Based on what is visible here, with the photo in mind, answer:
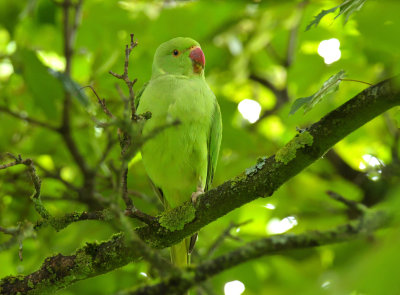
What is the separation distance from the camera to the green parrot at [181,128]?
303 cm

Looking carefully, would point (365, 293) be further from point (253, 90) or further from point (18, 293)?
point (253, 90)

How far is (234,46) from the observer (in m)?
5.14

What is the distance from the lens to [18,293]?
229 cm

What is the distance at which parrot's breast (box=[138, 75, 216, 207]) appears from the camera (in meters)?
3.02

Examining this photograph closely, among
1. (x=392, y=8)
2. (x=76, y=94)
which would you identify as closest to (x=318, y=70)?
(x=392, y=8)

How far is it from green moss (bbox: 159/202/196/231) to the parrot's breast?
2.39 ft

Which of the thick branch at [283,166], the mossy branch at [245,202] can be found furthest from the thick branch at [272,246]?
the thick branch at [283,166]

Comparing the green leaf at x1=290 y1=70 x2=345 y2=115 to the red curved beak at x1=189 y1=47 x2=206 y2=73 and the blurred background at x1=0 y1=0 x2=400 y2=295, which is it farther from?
the red curved beak at x1=189 y1=47 x2=206 y2=73

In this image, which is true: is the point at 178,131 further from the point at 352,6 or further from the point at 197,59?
the point at 352,6

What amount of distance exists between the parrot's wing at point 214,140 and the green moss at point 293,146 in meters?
1.24

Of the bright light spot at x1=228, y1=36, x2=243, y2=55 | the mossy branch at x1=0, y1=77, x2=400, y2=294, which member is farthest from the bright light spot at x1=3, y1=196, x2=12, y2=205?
the bright light spot at x1=228, y1=36, x2=243, y2=55

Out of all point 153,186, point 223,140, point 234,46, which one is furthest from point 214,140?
point 234,46

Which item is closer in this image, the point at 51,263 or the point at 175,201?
the point at 51,263

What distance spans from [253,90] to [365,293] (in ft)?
15.6
